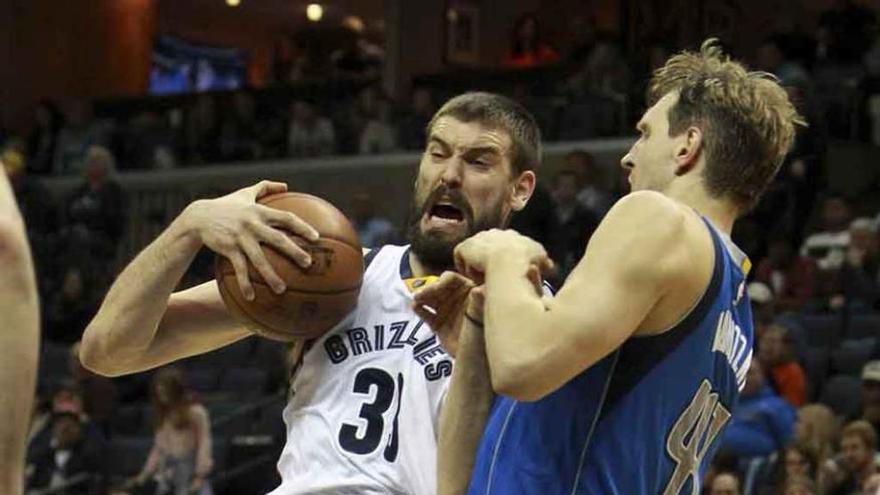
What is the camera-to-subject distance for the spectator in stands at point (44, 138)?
59.4ft

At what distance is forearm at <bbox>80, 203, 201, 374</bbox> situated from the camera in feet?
12.9

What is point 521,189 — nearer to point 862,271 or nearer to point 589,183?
point 862,271

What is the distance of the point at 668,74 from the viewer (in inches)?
137

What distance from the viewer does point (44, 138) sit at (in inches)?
724

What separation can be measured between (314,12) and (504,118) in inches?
794

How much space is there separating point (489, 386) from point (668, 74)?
0.69 meters

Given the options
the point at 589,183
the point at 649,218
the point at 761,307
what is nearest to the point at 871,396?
the point at 761,307

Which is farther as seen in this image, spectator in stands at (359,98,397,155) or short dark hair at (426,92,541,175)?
spectator in stands at (359,98,397,155)

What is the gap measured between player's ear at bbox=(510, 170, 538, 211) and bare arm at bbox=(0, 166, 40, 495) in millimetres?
1939

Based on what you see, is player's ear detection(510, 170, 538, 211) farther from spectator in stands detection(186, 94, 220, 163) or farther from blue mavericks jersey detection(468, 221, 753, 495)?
spectator in stands detection(186, 94, 220, 163)

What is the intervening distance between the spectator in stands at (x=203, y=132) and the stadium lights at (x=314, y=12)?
5.05m

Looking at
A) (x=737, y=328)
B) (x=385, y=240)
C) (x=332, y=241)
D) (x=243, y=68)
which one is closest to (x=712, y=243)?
(x=737, y=328)

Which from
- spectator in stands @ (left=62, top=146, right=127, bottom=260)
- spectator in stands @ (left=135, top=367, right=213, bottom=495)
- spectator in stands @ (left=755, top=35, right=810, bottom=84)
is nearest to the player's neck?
spectator in stands @ (left=135, top=367, right=213, bottom=495)

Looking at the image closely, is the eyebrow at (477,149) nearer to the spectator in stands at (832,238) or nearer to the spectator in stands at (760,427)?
the spectator in stands at (760,427)
